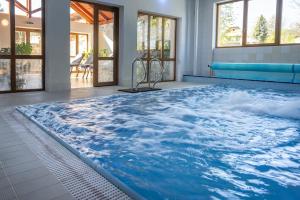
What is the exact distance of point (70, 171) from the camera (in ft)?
6.86

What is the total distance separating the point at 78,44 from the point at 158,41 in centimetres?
655

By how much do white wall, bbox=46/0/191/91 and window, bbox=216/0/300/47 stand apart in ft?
4.79

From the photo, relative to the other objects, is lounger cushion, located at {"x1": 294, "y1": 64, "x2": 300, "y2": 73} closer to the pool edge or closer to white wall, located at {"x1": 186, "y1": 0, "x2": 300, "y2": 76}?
white wall, located at {"x1": 186, "y1": 0, "x2": 300, "y2": 76}

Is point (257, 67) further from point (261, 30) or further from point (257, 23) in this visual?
point (257, 23)

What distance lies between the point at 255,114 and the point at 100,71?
482 cm

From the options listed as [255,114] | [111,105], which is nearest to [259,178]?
[255,114]

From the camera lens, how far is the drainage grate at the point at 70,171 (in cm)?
175

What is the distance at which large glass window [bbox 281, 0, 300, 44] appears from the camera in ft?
27.3

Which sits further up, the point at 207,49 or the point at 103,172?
the point at 207,49

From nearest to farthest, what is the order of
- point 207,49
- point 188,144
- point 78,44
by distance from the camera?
point 188,144 < point 207,49 < point 78,44

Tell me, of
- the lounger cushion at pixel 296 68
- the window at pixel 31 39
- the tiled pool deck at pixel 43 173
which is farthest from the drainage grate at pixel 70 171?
the lounger cushion at pixel 296 68

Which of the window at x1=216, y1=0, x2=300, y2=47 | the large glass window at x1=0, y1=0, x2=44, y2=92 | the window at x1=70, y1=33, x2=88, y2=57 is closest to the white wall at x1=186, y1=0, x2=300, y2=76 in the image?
the window at x1=216, y1=0, x2=300, y2=47

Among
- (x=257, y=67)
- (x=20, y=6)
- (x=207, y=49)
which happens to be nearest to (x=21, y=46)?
(x=20, y=6)

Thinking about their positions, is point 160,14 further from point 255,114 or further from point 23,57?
point 255,114
